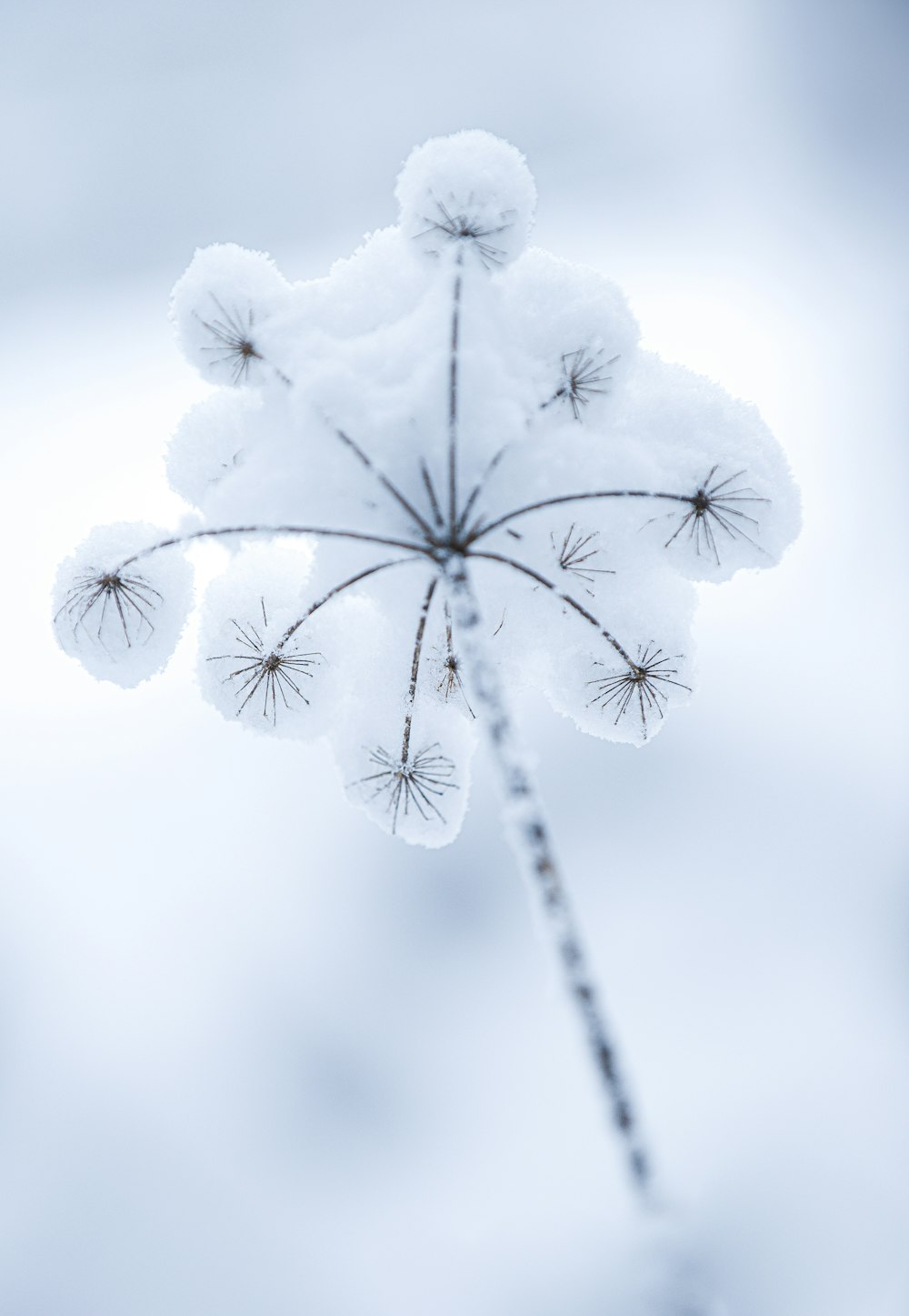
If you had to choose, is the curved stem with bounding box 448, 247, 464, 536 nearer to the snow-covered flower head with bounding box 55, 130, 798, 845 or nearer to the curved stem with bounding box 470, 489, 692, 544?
the snow-covered flower head with bounding box 55, 130, 798, 845

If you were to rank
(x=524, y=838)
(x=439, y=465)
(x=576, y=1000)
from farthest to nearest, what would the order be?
(x=439, y=465), (x=524, y=838), (x=576, y=1000)

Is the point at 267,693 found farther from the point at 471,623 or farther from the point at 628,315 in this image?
the point at 628,315

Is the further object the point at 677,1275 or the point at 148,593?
the point at 148,593

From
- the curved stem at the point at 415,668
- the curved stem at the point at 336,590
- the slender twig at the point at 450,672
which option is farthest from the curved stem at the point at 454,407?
the slender twig at the point at 450,672

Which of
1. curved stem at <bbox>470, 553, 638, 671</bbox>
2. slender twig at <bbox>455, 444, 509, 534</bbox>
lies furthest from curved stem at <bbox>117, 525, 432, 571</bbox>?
curved stem at <bbox>470, 553, 638, 671</bbox>

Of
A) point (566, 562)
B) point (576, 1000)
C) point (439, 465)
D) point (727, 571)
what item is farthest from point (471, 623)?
point (727, 571)

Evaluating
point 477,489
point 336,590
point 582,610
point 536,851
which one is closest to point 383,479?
point 477,489

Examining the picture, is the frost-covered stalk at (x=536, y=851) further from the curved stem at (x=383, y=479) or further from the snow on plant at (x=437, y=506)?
the curved stem at (x=383, y=479)
